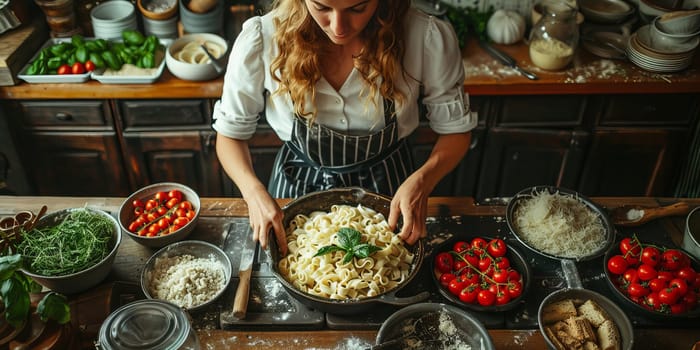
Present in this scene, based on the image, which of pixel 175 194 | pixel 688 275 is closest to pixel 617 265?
pixel 688 275

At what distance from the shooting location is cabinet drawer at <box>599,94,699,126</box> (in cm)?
339

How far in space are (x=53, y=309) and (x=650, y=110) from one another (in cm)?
330

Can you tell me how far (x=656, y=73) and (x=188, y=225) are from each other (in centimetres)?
276

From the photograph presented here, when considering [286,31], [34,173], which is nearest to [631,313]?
[286,31]

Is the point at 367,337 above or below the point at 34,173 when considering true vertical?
above

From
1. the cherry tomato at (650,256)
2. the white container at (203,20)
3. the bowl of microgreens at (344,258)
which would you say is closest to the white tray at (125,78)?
the white container at (203,20)

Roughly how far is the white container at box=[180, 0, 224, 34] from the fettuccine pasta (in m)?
1.87

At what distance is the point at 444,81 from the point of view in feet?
7.19

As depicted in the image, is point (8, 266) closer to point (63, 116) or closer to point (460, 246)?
point (460, 246)

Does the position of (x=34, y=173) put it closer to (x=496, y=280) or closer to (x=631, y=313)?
(x=496, y=280)

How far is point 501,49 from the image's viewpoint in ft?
11.6

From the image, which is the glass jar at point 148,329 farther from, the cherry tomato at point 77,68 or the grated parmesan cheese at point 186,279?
the cherry tomato at point 77,68

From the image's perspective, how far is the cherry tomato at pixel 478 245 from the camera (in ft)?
6.56

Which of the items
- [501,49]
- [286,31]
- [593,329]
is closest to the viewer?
[593,329]
